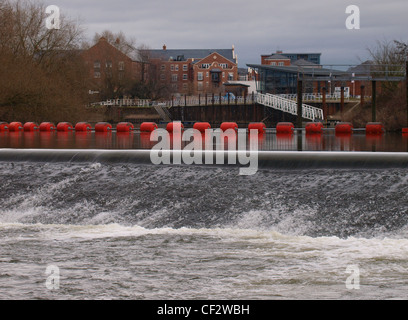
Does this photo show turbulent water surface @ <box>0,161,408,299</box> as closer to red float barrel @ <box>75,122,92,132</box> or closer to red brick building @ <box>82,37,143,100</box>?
red float barrel @ <box>75,122,92,132</box>

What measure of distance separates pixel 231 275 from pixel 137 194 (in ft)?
17.3

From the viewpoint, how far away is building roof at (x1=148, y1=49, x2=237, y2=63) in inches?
4993

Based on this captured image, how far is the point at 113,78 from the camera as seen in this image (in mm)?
81500

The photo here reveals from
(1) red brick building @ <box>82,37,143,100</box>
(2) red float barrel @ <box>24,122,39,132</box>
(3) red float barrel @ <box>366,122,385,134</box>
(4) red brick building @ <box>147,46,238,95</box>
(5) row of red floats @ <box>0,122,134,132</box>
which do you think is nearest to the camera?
(3) red float barrel @ <box>366,122,385,134</box>

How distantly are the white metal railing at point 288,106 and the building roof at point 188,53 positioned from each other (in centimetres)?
6537

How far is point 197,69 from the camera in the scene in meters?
124

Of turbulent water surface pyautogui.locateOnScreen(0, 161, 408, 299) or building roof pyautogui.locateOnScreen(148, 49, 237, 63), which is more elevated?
building roof pyautogui.locateOnScreen(148, 49, 237, 63)

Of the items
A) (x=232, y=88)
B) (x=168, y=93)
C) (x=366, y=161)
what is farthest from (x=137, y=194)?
(x=232, y=88)

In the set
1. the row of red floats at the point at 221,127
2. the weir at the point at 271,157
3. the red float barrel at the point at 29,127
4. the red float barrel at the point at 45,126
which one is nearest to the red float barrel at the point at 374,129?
the row of red floats at the point at 221,127

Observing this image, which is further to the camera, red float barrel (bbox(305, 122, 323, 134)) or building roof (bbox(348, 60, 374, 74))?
building roof (bbox(348, 60, 374, 74))

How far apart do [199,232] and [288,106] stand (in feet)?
142

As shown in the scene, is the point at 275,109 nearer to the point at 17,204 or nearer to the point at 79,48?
the point at 79,48

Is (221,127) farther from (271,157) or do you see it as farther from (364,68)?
(364,68)

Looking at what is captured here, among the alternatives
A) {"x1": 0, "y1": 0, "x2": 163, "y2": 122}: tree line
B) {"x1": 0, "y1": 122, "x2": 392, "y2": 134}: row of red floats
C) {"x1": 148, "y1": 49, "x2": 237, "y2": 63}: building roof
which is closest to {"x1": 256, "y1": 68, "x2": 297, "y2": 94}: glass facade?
{"x1": 0, "y1": 0, "x2": 163, "y2": 122}: tree line
